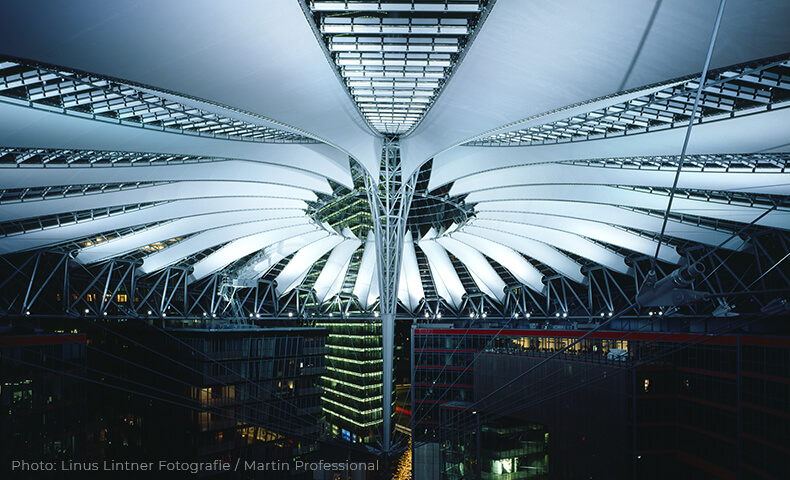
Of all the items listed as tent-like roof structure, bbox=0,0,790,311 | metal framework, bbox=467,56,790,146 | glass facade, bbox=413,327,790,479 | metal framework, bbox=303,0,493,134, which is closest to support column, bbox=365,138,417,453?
tent-like roof structure, bbox=0,0,790,311

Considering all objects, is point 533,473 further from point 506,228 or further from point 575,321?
point 506,228

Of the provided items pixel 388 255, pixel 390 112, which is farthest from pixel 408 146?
pixel 388 255

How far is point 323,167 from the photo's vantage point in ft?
68.5

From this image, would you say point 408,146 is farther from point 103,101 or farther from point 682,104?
point 103,101

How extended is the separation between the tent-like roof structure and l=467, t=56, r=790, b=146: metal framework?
Answer: 0.06 m

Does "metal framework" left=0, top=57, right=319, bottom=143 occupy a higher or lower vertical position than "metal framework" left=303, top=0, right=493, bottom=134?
lower

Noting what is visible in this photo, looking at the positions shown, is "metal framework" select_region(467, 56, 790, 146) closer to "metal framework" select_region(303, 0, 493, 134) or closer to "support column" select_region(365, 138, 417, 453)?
"metal framework" select_region(303, 0, 493, 134)

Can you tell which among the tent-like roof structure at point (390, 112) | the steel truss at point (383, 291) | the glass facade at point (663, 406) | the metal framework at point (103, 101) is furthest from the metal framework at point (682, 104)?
the glass facade at point (663, 406)

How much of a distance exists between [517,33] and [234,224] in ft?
68.4

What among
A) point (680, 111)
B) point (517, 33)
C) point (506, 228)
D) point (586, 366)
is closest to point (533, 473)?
point (586, 366)

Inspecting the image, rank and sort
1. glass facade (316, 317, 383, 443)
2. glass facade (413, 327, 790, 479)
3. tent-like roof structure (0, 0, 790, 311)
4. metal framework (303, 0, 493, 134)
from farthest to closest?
glass facade (316, 317, 383, 443) → glass facade (413, 327, 790, 479) → metal framework (303, 0, 493, 134) → tent-like roof structure (0, 0, 790, 311)

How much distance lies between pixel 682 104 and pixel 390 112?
8.54 metres

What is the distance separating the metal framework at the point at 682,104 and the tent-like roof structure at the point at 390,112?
0.19 feet

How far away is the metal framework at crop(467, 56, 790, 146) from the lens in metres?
11.6
